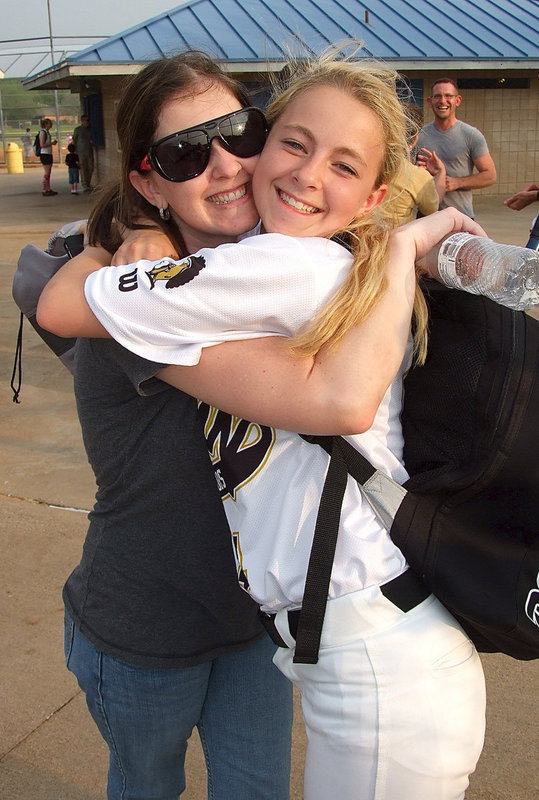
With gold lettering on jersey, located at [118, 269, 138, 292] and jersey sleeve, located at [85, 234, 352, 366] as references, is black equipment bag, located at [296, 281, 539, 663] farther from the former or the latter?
gold lettering on jersey, located at [118, 269, 138, 292]

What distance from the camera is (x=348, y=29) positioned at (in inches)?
650

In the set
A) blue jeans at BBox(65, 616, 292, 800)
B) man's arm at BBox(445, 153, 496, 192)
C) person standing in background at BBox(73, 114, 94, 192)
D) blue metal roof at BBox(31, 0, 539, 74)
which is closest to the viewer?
blue jeans at BBox(65, 616, 292, 800)

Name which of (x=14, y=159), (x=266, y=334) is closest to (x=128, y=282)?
(x=266, y=334)

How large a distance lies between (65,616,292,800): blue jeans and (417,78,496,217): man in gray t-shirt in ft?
20.9

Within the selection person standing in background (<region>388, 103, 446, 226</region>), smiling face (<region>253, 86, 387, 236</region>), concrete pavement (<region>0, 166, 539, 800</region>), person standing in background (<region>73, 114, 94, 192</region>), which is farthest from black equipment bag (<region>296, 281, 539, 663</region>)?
person standing in background (<region>73, 114, 94, 192</region>)

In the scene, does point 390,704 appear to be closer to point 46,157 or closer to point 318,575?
point 318,575

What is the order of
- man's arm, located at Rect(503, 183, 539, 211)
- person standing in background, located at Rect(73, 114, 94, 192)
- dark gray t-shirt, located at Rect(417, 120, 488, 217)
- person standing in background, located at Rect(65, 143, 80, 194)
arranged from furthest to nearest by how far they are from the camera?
person standing in background, located at Rect(73, 114, 94, 192) < person standing in background, located at Rect(65, 143, 80, 194) < dark gray t-shirt, located at Rect(417, 120, 488, 217) < man's arm, located at Rect(503, 183, 539, 211)

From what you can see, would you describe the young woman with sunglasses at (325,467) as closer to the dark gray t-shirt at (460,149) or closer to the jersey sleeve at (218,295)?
the jersey sleeve at (218,295)

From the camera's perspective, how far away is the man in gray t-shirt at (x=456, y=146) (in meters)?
7.69

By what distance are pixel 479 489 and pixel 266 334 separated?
429 mm

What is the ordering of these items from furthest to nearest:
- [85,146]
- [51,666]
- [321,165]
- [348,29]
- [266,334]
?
[85,146], [348,29], [51,666], [321,165], [266,334]

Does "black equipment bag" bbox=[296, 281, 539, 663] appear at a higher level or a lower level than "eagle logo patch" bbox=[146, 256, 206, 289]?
lower

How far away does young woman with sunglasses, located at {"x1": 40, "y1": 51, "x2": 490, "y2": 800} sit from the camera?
4.47 ft

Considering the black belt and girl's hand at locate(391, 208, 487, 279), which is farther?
girl's hand at locate(391, 208, 487, 279)
